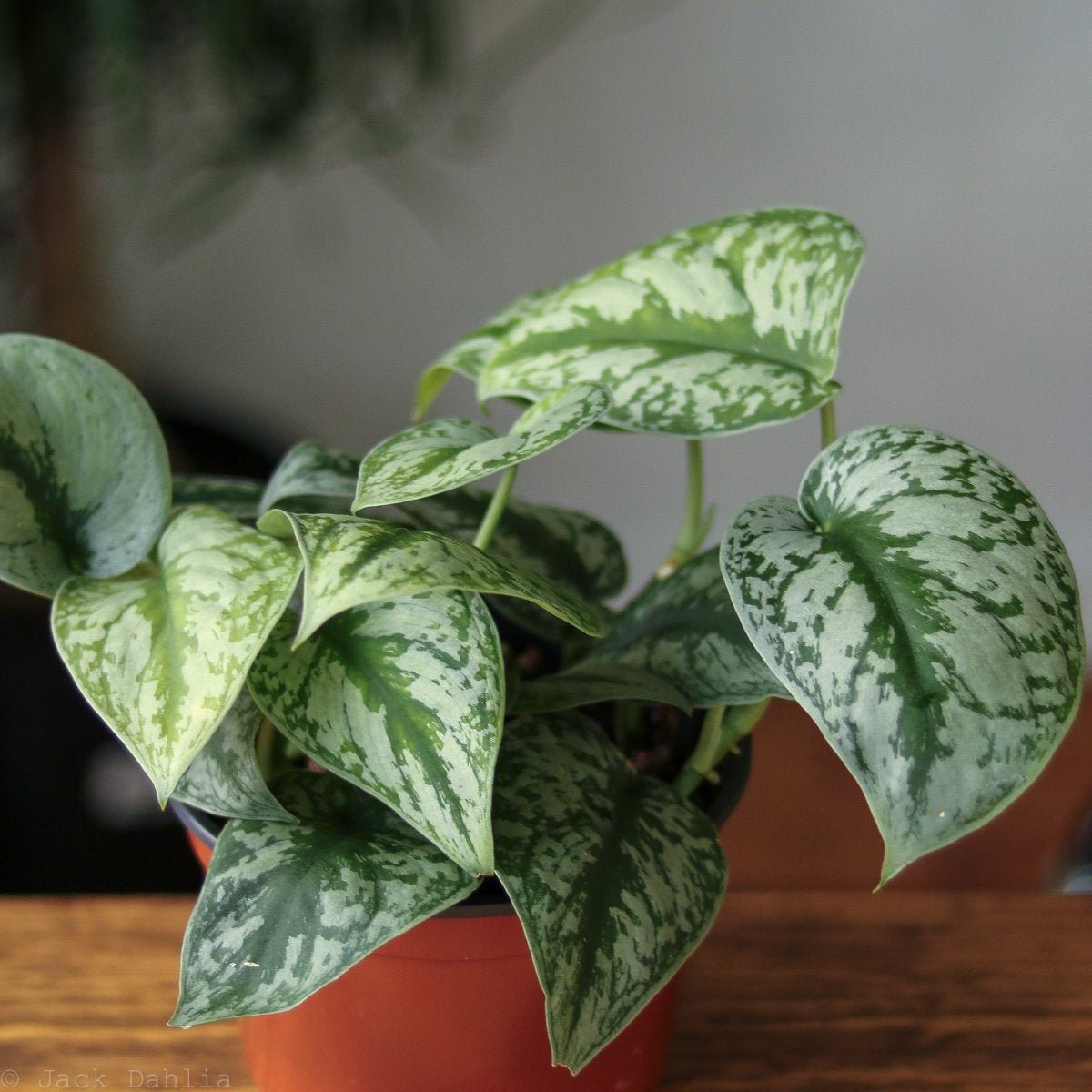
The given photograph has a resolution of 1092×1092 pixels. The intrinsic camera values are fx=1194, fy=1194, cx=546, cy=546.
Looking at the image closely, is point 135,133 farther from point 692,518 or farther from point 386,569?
point 386,569

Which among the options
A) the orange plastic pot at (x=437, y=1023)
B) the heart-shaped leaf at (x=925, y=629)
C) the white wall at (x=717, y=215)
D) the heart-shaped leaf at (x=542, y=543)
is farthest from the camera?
the white wall at (x=717, y=215)

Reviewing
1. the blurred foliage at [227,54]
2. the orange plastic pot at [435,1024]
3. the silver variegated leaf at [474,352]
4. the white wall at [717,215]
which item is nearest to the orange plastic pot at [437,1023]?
the orange plastic pot at [435,1024]

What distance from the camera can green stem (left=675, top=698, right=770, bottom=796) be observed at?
470 mm

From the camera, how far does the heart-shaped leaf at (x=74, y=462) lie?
0.43 meters

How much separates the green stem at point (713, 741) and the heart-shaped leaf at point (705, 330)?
4.6 inches

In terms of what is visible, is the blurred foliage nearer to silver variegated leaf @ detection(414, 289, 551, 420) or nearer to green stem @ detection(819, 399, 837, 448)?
silver variegated leaf @ detection(414, 289, 551, 420)

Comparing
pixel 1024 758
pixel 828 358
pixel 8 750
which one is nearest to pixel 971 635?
pixel 1024 758

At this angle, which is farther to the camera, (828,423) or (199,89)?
(199,89)

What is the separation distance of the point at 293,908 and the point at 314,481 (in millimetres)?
171

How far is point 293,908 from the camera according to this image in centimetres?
37

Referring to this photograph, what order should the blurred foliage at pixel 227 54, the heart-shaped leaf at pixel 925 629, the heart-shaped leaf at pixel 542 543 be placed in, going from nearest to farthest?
the heart-shaped leaf at pixel 925 629
the heart-shaped leaf at pixel 542 543
the blurred foliage at pixel 227 54

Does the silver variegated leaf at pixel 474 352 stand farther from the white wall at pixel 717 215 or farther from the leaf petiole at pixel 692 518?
the white wall at pixel 717 215

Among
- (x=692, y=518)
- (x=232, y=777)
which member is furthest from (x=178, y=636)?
(x=692, y=518)

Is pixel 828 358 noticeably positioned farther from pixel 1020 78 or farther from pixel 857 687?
pixel 1020 78
